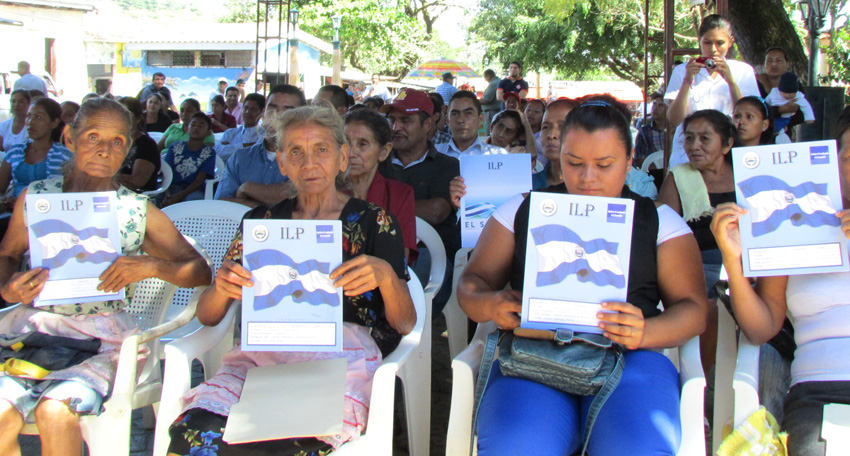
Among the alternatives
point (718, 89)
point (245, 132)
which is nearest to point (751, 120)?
point (718, 89)

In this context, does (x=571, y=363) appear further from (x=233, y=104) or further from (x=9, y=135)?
(x=233, y=104)

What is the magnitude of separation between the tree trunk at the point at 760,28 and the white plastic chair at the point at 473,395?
6.03 m

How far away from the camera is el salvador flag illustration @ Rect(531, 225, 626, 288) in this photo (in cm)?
202

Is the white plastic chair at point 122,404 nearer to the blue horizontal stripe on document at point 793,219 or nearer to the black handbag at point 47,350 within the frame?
the black handbag at point 47,350

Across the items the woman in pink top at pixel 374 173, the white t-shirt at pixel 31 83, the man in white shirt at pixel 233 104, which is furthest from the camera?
the man in white shirt at pixel 233 104

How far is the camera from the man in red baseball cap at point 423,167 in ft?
13.0

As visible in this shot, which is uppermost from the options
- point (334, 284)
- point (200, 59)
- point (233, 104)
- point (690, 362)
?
point (200, 59)

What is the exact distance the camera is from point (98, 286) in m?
2.38

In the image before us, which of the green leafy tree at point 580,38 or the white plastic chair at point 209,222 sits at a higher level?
the green leafy tree at point 580,38

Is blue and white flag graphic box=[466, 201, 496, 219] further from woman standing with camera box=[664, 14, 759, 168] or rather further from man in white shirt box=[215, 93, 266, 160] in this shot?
man in white shirt box=[215, 93, 266, 160]

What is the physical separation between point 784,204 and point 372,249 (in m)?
1.39

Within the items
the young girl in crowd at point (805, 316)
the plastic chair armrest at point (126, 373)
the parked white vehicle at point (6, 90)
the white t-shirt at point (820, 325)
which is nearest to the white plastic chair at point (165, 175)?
the plastic chair armrest at point (126, 373)

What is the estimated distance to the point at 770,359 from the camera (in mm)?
2371

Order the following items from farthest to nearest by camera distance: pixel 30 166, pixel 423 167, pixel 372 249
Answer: pixel 30 166 < pixel 423 167 < pixel 372 249
